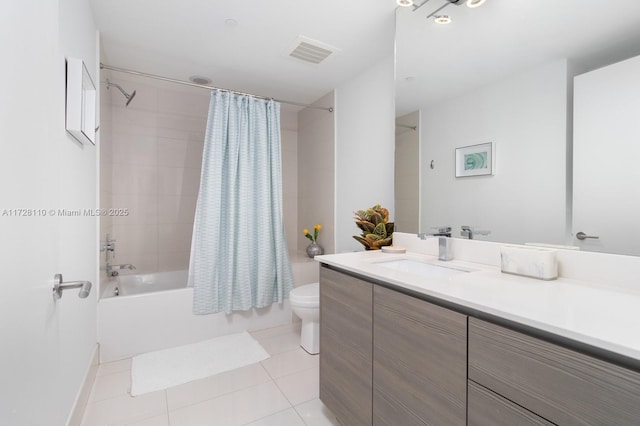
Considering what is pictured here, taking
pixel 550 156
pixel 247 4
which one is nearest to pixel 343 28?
pixel 247 4

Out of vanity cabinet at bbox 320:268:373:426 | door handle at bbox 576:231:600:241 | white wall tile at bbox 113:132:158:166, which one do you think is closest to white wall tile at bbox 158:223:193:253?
white wall tile at bbox 113:132:158:166

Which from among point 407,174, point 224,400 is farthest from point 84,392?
point 407,174

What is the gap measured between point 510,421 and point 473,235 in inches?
34.2

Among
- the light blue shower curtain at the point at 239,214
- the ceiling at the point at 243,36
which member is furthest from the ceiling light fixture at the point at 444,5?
the light blue shower curtain at the point at 239,214

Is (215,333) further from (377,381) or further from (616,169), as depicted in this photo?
(616,169)

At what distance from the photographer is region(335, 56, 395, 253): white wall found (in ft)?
7.46

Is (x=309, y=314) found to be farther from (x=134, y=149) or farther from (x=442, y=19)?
(x=134, y=149)

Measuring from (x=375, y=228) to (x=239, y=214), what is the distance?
1.20 m

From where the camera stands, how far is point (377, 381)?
1181 mm

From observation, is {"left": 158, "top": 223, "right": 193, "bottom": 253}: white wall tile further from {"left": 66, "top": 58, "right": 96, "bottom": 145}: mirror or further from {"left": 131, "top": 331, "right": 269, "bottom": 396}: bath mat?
{"left": 66, "top": 58, "right": 96, "bottom": 145}: mirror

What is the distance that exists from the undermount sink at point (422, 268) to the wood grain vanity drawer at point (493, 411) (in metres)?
0.57

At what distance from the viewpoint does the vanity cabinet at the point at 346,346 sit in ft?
4.08

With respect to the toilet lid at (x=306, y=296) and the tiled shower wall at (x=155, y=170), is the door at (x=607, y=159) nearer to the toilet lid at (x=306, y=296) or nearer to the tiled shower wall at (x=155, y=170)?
the toilet lid at (x=306, y=296)

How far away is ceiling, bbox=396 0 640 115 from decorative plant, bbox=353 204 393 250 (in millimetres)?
682
